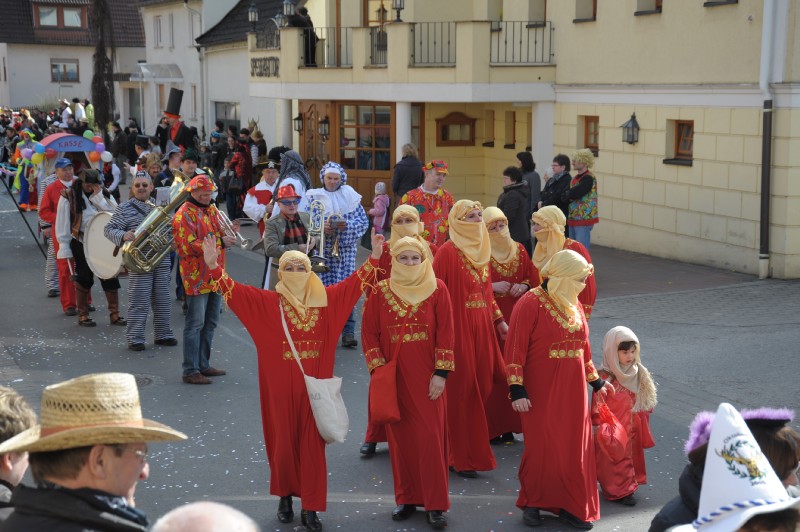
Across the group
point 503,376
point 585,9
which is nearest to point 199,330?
point 503,376

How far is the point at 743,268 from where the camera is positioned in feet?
52.3

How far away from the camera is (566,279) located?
6777 millimetres

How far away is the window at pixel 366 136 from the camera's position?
22.8 m

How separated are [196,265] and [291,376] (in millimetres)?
3635

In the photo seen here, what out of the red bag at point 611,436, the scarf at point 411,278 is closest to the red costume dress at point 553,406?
the red bag at point 611,436

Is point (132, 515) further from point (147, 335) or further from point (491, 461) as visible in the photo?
point (147, 335)

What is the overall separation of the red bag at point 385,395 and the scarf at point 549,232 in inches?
74.8

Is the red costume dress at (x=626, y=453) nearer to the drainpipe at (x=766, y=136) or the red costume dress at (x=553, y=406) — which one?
the red costume dress at (x=553, y=406)

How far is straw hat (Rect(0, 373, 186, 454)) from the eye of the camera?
11.0ft

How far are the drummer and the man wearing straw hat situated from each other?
8489mm

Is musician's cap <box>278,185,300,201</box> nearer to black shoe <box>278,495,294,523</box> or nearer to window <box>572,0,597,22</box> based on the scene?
black shoe <box>278,495,294,523</box>

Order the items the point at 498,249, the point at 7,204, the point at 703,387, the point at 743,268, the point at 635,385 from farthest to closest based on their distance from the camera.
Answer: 1. the point at 7,204
2. the point at 743,268
3. the point at 703,387
4. the point at 498,249
5. the point at 635,385

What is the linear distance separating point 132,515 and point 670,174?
15.2 meters

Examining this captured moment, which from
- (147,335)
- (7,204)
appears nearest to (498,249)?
(147,335)
